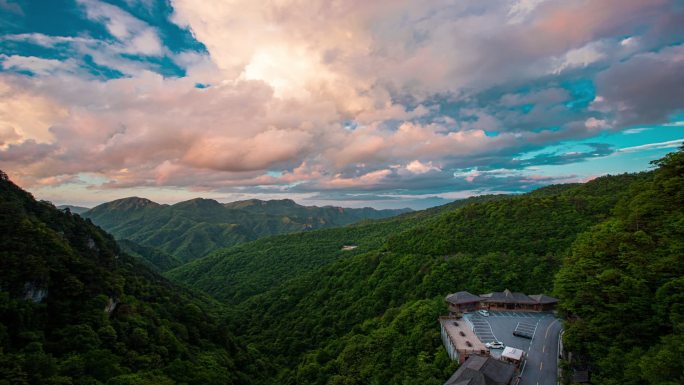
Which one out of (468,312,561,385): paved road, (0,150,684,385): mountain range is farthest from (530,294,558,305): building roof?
(0,150,684,385): mountain range

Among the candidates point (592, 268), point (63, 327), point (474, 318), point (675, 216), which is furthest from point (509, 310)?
point (63, 327)

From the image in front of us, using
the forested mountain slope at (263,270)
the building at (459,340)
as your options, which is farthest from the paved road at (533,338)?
the forested mountain slope at (263,270)

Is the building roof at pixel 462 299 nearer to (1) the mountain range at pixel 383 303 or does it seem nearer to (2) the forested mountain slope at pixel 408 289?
(2) the forested mountain slope at pixel 408 289

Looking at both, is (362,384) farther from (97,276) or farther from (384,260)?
(384,260)

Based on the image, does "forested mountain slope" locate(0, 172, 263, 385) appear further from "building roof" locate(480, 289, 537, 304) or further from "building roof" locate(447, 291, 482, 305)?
"building roof" locate(480, 289, 537, 304)

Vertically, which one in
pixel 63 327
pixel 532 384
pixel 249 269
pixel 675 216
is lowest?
pixel 249 269
